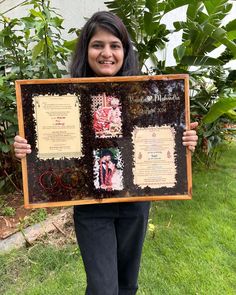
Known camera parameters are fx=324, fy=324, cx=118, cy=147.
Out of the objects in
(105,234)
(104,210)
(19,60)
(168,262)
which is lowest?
(168,262)

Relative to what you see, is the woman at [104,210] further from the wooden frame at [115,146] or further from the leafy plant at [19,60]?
the leafy plant at [19,60]

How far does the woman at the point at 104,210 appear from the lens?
4.55 feet

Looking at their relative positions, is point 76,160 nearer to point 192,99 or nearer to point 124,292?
point 124,292

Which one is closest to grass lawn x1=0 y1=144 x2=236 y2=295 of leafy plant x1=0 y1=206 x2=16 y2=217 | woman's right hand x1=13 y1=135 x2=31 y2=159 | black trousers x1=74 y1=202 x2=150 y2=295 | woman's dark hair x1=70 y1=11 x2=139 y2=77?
leafy plant x1=0 y1=206 x2=16 y2=217

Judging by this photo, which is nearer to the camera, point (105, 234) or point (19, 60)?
point (105, 234)

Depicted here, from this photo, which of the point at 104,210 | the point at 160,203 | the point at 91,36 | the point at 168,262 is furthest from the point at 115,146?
the point at 160,203

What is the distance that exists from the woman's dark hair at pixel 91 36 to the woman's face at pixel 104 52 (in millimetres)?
24

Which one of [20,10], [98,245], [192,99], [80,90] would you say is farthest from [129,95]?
[20,10]

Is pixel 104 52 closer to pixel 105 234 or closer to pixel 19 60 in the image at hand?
pixel 105 234

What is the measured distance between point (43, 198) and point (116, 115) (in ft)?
1.54

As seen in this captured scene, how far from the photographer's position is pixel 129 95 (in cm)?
137

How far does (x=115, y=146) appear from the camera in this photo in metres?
1.39

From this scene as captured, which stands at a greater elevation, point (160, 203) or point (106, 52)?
point (106, 52)

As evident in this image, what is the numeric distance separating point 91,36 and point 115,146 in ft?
1.61
